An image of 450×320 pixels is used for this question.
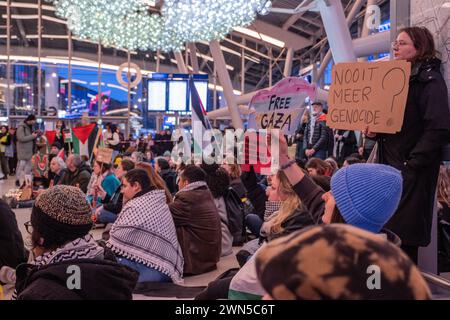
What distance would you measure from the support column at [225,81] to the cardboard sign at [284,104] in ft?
47.0

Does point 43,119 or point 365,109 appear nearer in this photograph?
point 365,109

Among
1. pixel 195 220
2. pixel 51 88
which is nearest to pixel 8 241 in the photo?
pixel 195 220

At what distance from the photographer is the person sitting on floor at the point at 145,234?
5.25 m

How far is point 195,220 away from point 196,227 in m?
0.08

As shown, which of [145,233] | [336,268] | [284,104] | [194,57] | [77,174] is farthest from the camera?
[194,57]

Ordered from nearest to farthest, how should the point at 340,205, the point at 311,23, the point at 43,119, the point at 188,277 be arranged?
the point at 340,205 < the point at 188,277 < the point at 311,23 < the point at 43,119

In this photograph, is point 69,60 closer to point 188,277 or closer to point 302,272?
point 188,277

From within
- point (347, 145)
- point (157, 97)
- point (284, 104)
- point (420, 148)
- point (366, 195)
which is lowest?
point (347, 145)

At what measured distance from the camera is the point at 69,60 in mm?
28969

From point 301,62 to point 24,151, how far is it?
19736 mm

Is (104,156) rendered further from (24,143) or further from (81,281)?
(24,143)

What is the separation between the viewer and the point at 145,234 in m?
5.27
